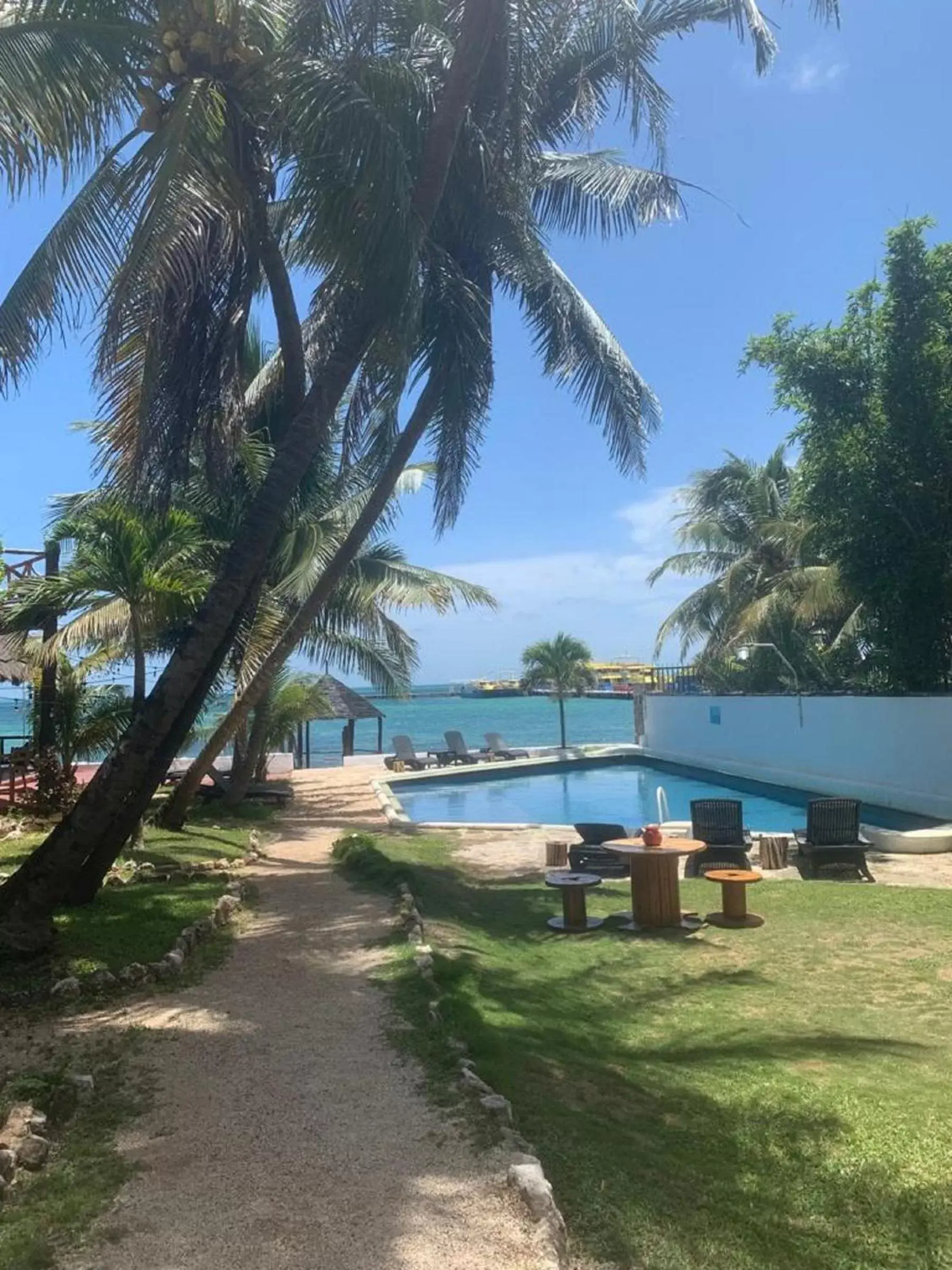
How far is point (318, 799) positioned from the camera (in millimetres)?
20016

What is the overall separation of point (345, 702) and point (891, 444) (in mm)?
15182

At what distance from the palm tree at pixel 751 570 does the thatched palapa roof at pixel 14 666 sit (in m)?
16.8

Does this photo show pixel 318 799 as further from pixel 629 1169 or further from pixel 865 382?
pixel 629 1169

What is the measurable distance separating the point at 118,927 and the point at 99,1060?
2559 mm

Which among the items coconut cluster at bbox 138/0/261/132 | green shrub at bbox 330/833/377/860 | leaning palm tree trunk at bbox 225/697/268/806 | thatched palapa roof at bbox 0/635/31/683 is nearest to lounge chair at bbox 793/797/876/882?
green shrub at bbox 330/833/377/860

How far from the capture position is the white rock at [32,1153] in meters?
3.67

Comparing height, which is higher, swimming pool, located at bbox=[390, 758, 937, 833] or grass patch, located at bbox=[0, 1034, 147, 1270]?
grass patch, located at bbox=[0, 1034, 147, 1270]

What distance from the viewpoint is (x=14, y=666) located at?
15.5 metres

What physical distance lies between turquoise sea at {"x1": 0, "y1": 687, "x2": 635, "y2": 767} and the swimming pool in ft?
12.1

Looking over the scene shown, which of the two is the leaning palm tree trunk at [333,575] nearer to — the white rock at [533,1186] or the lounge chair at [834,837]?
the lounge chair at [834,837]

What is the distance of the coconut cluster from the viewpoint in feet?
23.2

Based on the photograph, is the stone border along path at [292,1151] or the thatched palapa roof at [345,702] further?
the thatched palapa roof at [345,702]

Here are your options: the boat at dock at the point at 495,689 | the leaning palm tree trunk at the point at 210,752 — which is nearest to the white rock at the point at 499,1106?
the leaning palm tree trunk at the point at 210,752

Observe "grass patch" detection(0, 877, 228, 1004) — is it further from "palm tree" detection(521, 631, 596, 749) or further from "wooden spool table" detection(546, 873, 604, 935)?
"palm tree" detection(521, 631, 596, 749)
